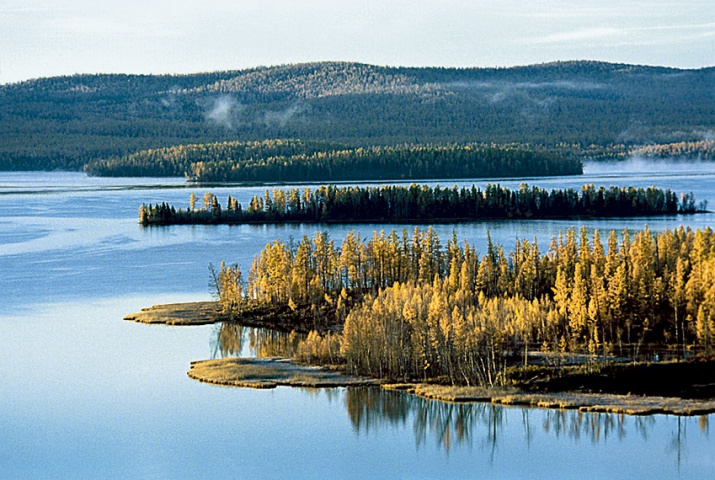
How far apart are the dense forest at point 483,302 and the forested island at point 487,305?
56mm

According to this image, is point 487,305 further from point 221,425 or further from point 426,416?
point 221,425

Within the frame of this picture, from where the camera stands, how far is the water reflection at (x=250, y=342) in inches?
1686

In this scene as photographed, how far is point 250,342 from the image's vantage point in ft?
148

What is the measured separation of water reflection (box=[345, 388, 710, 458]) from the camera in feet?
103

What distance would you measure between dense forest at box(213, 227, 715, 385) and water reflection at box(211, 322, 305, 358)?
1.45 m

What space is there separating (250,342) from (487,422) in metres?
14.4

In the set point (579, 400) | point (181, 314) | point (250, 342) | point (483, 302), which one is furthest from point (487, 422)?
point (181, 314)

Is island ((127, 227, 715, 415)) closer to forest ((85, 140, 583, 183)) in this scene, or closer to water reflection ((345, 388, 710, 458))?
water reflection ((345, 388, 710, 458))

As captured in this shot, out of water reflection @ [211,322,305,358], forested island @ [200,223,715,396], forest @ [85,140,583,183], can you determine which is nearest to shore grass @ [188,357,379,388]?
forested island @ [200,223,715,396]

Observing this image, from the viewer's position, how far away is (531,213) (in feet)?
399

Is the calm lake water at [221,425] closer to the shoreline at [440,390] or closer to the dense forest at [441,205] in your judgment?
the shoreline at [440,390]

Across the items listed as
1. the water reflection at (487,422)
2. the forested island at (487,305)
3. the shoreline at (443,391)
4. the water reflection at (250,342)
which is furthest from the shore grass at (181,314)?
the water reflection at (487,422)

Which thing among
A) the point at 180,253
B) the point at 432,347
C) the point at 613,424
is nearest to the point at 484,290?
the point at 432,347

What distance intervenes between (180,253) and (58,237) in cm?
1605
